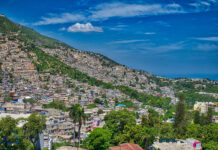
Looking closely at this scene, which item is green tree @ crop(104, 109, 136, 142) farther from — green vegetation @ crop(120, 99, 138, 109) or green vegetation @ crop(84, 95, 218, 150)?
green vegetation @ crop(120, 99, 138, 109)

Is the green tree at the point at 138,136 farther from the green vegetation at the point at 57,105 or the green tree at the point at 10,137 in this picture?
the green vegetation at the point at 57,105

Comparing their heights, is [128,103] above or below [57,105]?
below

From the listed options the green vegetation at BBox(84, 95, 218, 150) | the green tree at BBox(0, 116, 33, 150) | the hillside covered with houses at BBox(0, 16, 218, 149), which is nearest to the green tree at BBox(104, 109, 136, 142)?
the green vegetation at BBox(84, 95, 218, 150)

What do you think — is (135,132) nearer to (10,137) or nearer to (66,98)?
(10,137)

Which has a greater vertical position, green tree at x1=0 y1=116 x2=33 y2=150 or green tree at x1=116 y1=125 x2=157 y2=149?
green tree at x1=0 y1=116 x2=33 y2=150

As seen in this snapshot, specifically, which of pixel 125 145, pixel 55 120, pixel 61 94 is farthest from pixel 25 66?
pixel 125 145

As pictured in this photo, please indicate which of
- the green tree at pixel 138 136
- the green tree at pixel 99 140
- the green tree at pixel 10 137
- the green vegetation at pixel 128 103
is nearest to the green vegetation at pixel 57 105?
the green vegetation at pixel 128 103

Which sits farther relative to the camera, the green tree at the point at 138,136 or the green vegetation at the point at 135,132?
the green tree at the point at 138,136

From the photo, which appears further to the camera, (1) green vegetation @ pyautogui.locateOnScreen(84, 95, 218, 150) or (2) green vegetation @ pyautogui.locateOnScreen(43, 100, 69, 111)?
(2) green vegetation @ pyautogui.locateOnScreen(43, 100, 69, 111)

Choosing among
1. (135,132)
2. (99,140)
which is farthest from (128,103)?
(99,140)

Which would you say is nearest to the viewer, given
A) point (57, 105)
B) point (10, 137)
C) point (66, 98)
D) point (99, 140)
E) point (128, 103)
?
point (10, 137)

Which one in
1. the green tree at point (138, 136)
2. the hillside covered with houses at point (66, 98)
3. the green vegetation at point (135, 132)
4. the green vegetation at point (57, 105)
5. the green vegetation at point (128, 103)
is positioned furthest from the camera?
the green vegetation at point (128, 103)
